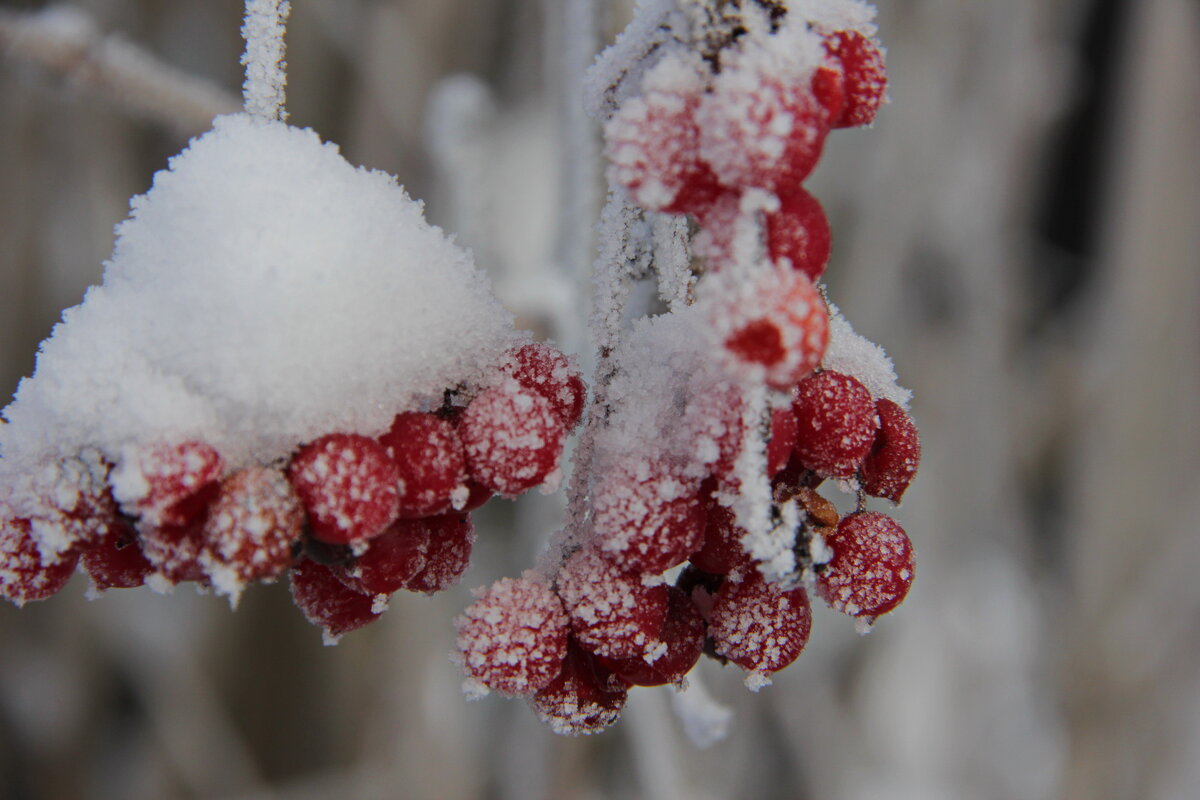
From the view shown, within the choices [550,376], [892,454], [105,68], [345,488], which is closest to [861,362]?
[892,454]

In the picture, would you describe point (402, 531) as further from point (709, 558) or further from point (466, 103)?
point (466, 103)

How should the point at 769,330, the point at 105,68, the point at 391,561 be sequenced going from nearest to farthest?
1. the point at 769,330
2. the point at 391,561
3. the point at 105,68

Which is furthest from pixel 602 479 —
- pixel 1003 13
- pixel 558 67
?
pixel 1003 13

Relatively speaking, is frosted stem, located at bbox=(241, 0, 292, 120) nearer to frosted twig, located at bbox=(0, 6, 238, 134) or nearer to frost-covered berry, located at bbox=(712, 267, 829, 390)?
frost-covered berry, located at bbox=(712, 267, 829, 390)

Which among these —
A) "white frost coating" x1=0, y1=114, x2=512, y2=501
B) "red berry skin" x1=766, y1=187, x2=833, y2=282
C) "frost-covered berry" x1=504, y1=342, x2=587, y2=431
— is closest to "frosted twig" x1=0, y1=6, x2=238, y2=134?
"white frost coating" x1=0, y1=114, x2=512, y2=501

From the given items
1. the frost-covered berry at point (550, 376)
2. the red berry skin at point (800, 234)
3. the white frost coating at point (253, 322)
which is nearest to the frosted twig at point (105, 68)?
the white frost coating at point (253, 322)

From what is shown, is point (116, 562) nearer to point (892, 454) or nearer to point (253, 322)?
point (253, 322)
